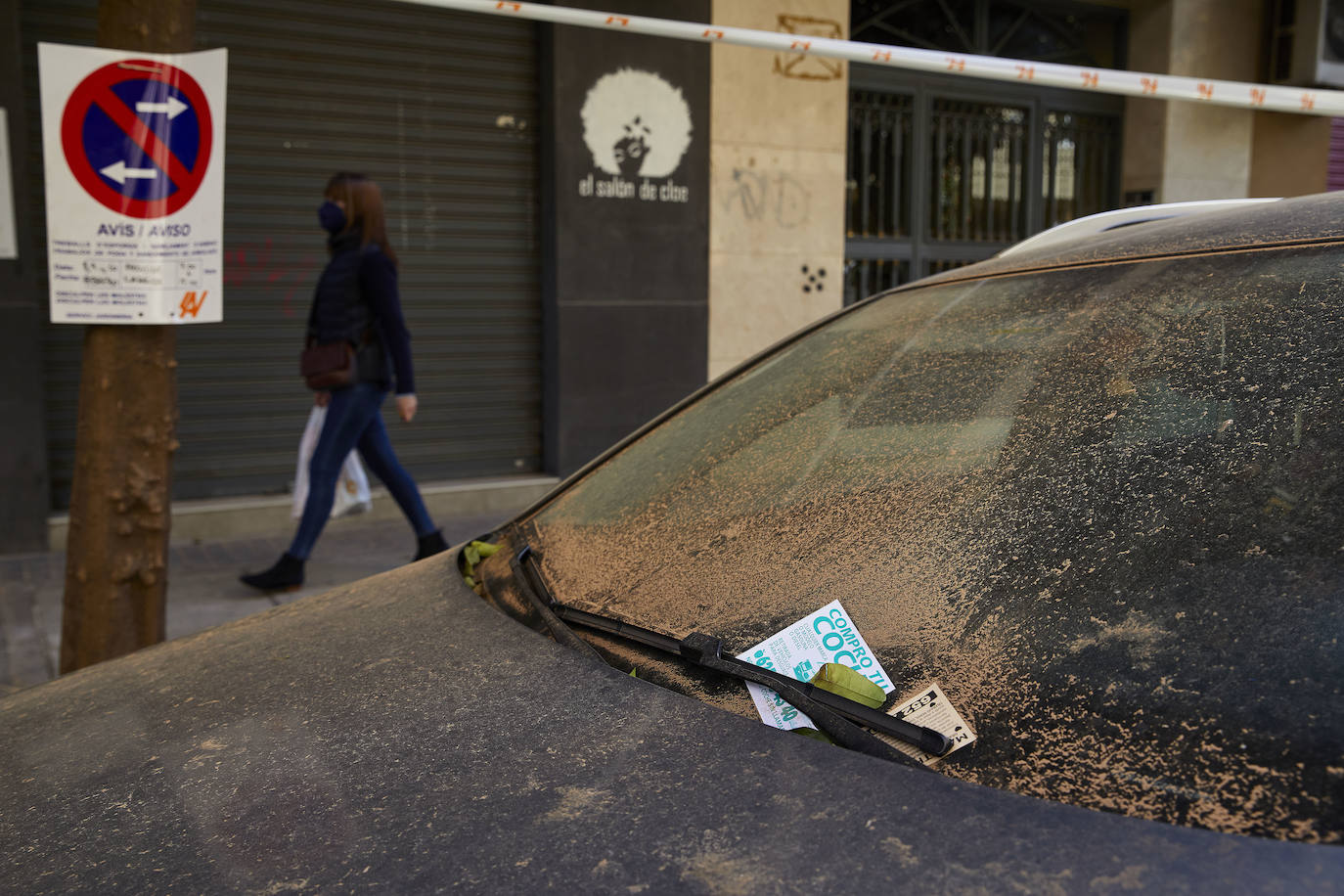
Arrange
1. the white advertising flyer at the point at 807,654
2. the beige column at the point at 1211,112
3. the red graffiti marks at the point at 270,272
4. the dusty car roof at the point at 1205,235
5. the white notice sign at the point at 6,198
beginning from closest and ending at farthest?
1. the white advertising flyer at the point at 807,654
2. the dusty car roof at the point at 1205,235
3. the white notice sign at the point at 6,198
4. the red graffiti marks at the point at 270,272
5. the beige column at the point at 1211,112

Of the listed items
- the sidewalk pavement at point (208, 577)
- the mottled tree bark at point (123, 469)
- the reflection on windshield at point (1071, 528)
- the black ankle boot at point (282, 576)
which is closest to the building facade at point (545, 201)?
the sidewalk pavement at point (208, 577)

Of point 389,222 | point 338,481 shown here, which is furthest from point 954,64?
point 389,222

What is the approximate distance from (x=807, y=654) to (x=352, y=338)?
4299mm

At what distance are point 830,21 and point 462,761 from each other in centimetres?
801

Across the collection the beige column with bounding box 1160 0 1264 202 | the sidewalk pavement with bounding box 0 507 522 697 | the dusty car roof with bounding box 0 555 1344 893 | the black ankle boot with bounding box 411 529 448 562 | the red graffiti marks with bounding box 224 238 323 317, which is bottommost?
the sidewalk pavement with bounding box 0 507 522 697

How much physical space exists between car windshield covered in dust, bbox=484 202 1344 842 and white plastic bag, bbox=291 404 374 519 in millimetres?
3854

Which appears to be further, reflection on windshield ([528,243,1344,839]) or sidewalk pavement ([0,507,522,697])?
sidewalk pavement ([0,507,522,697])

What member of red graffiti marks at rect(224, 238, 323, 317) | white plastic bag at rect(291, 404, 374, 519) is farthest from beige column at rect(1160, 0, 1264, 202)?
white plastic bag at rect(291, 404, 374, 519)

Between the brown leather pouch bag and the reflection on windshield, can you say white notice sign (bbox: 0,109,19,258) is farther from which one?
the reflection on windshield

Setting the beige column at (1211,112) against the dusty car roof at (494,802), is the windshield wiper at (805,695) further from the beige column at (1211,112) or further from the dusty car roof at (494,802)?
the beige column at (1211,112)

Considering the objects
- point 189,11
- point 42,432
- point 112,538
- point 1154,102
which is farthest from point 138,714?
point 1154,102

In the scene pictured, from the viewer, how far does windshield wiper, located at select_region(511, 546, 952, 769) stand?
1345 millimetres

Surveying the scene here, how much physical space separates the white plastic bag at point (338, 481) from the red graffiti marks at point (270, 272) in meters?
1.38

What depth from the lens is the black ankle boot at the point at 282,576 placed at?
5.56 m
